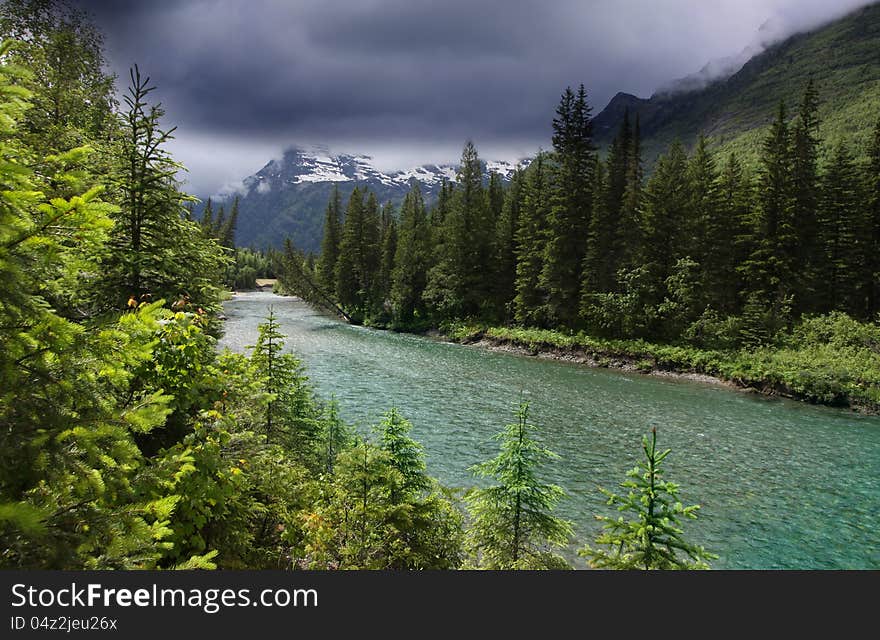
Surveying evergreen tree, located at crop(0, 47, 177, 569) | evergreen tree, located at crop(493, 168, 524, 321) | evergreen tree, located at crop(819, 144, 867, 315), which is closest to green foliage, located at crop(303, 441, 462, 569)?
evergreen tree, located at crop(0, 47, 177, 569)

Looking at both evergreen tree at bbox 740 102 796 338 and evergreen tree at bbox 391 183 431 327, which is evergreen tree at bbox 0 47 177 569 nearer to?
evergreen tree at bbox 740 102 796 338

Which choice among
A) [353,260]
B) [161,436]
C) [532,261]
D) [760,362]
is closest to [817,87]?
[532,261]

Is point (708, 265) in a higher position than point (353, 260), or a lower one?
lower

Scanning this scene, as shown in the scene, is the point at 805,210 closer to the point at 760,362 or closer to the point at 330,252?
the point at 760,362

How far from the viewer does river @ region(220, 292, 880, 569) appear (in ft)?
35.6

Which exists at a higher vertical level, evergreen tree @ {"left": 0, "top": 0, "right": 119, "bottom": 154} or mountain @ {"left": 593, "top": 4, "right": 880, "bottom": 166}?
mountain @ {"left": 593, "top": 4, "right": 880, "bottom": 166}

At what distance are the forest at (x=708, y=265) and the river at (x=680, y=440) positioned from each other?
13.3 feet

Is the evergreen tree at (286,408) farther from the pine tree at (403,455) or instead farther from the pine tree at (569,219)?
the pine tree at (569,219)

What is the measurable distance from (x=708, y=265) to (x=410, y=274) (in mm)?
31540

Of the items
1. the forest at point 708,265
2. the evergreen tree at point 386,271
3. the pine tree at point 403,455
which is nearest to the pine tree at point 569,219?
the forest at point 708,265

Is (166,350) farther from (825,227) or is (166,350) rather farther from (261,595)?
(825,227)

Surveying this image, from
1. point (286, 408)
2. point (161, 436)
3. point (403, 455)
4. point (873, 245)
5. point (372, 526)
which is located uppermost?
point (873, 245)

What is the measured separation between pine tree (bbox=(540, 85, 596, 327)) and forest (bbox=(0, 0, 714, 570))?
29.7 meters

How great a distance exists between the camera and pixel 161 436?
616cm
